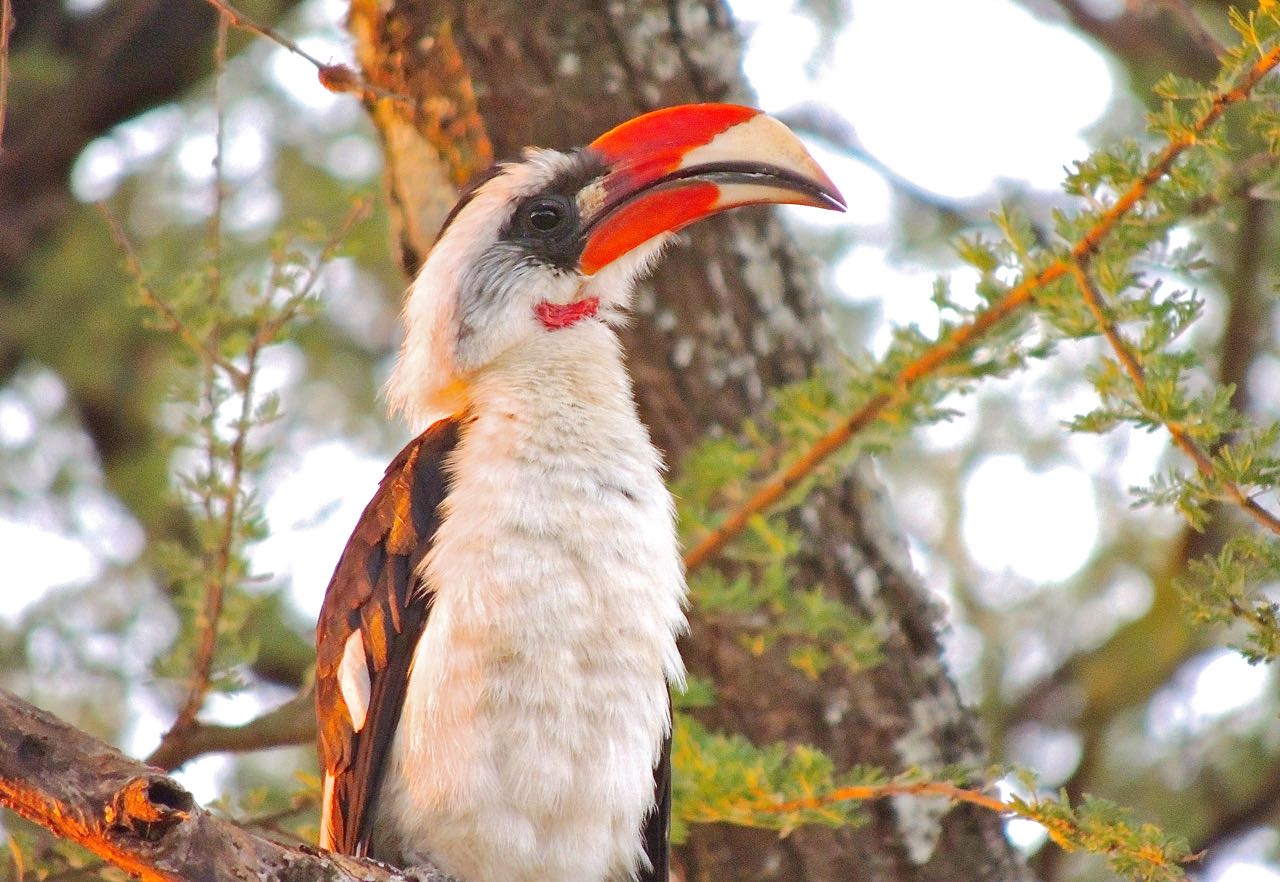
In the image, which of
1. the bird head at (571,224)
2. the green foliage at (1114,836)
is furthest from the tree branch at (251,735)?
the green foliage at (1114,836)

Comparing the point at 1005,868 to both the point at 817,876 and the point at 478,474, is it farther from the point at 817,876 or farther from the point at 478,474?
the point at 478,474

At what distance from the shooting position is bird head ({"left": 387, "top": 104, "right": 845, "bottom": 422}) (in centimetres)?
323

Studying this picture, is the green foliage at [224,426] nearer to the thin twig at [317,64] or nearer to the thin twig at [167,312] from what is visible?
the thin twig at [167,312]

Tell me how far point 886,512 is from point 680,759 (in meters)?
1.13

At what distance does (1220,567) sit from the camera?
2.29 metres

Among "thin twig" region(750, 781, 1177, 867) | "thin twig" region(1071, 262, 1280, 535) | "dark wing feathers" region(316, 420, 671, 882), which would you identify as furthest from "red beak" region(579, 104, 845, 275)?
"thin twig" region(750, 781, 1177, 867)

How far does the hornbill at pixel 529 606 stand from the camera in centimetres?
269

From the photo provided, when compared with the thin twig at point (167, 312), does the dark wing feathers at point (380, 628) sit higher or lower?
lower

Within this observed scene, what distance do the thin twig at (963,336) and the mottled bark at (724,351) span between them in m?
0.48

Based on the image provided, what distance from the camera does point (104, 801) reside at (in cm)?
195

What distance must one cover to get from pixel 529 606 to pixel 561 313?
35.7 inches

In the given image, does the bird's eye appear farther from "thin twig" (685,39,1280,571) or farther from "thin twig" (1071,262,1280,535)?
"thin twig" (1071,262,1280,535)

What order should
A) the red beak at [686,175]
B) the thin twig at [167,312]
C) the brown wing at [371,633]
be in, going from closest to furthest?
the brown wing at [371,633] < the thin twig at [167,312] < the red beak at [686,175]

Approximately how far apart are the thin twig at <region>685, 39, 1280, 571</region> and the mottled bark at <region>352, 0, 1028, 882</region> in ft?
1.59
